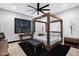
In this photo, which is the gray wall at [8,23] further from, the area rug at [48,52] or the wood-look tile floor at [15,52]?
the area rug at [48,52]

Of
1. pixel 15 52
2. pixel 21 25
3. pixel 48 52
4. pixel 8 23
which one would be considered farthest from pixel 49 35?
pixel 8 23

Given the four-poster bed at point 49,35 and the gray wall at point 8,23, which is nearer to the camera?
the gray wall at point 8,23

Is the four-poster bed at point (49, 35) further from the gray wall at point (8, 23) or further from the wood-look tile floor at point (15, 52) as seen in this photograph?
the gray wall at point (8, 23)

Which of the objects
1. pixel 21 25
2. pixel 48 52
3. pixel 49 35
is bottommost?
pixel 48 52

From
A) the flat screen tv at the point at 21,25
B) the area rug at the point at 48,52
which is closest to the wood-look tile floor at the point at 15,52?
the area rug at the point at 48,52

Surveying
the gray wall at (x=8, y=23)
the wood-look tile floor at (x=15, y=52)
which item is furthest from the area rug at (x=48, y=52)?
the gray wall at (x=8, y=23)

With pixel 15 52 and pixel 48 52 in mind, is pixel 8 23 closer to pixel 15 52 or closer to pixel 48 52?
pixel 15 52

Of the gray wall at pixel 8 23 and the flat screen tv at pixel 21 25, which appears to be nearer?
the gray wall at pixel 8 23

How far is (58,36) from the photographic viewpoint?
5.42 ft

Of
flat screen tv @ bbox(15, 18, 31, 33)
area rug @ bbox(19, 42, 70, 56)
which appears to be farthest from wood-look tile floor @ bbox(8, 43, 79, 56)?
flat screen tv @ bbox(15, 18, 31, 33)

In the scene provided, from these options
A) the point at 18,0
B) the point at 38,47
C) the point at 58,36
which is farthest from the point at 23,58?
the point at 18,0

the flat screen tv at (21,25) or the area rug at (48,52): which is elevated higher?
the flat screen tv at (21,25)

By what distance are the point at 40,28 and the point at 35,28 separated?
4.9 inches

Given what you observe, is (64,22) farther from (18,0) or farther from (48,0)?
(18,0)
